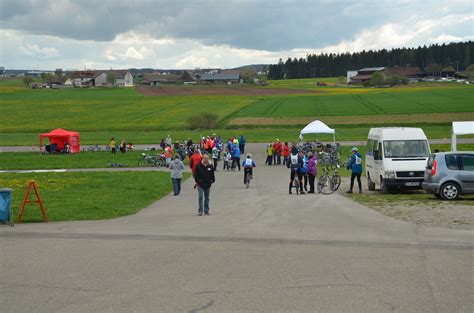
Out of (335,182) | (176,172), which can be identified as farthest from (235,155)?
(176,172)

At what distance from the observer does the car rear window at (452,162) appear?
19938 millimetres

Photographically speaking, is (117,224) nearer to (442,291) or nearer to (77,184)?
(442,291)

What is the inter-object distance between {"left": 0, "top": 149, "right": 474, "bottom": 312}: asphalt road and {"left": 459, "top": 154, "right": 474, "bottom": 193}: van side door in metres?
4.60

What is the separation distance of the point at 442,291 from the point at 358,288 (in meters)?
1.12

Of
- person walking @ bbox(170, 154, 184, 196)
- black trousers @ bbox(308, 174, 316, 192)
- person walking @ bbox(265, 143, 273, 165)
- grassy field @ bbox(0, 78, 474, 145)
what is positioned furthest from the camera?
grassy field @ bbox(0, 78, 474, 145)

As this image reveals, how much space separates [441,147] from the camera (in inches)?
1698

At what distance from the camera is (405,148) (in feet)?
77.0

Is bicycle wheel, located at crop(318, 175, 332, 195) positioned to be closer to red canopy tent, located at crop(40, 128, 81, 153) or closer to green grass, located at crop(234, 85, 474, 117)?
red canopy tent, located at crop(40, 128, 81, 153)

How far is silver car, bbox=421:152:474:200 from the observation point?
65.1 feet

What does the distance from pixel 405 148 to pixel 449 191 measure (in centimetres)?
386

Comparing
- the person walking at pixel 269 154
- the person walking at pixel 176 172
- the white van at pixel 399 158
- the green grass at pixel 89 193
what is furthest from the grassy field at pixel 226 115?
the person walking at pixel 176 172

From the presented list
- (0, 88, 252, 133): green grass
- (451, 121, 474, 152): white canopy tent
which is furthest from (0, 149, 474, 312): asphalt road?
(0, 88, 252, 133): green grass

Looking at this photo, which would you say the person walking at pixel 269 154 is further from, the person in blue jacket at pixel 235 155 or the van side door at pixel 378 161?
the van side door at pixel 378 161

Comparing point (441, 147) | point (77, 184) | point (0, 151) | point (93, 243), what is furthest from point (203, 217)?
point (0, 151)
